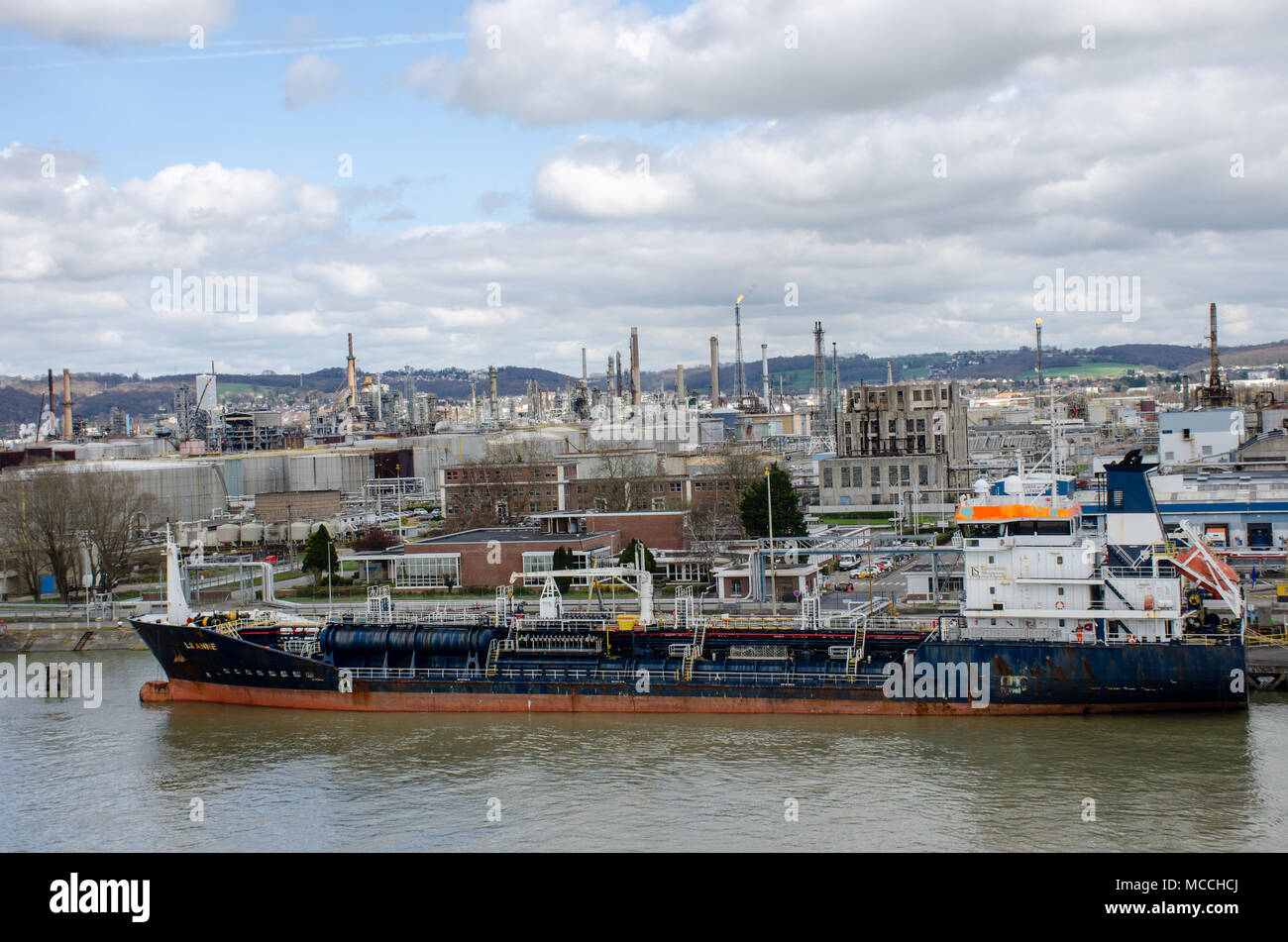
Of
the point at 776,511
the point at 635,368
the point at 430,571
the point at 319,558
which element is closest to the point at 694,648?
the point at 776,511

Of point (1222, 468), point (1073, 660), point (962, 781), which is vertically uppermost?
point (1222, 468)

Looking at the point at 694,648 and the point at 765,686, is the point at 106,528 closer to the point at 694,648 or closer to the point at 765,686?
the point at 694,648

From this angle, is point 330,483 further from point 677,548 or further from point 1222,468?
point 1222,468

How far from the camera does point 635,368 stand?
127 meters

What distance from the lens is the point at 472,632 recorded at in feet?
85.7

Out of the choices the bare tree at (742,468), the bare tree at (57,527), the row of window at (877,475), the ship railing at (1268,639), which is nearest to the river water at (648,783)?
the ship railing at (1268,639)

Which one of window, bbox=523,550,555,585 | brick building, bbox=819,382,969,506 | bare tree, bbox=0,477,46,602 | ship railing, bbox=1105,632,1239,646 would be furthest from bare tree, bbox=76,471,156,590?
ship railing, bbox=1105,632,1239,646

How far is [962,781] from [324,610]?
22447 millimetres

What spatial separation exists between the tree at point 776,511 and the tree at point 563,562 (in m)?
8.18

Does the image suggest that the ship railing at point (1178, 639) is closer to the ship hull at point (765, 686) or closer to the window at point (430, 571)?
the ship hull at point (765, 686)

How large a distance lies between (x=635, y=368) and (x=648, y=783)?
109292 millimetres

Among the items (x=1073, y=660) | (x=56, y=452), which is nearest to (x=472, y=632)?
(x=1073, y=660)

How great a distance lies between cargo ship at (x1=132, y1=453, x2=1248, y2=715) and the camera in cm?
2261

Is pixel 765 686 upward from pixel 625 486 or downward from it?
downward
